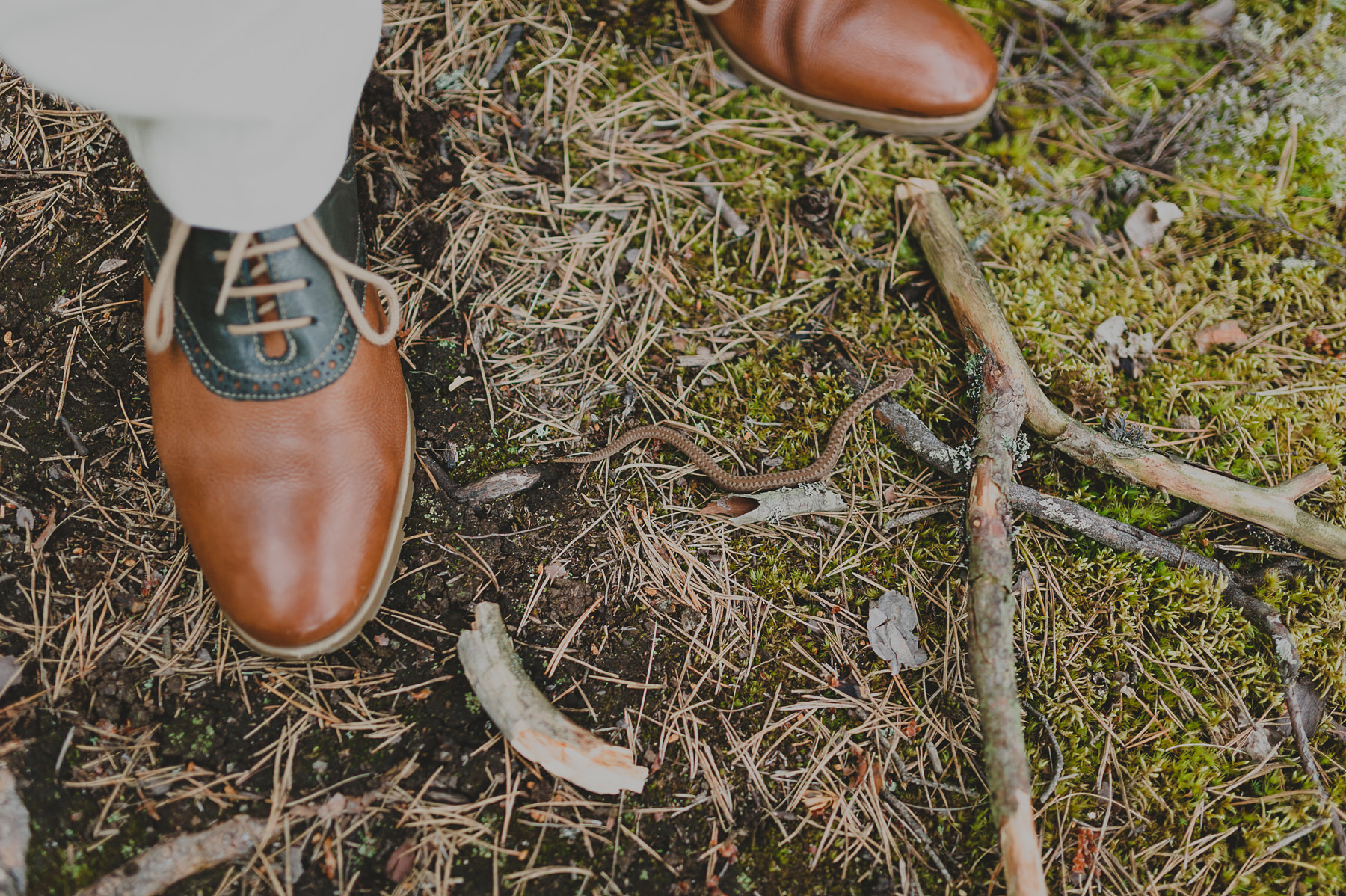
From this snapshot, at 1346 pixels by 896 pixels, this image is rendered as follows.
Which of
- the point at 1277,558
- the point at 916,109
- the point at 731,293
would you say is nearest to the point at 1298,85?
the point at 916,109

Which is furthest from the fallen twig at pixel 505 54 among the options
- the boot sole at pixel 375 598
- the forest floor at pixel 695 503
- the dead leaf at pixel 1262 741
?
the dead leaf at pixel 1262 741

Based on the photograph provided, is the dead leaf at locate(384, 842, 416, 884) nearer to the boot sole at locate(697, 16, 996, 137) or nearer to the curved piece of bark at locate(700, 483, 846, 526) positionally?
the curved piece of bark at locate(700, 483, 846, 526)

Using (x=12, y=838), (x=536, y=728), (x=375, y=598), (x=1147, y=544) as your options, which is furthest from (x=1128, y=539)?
(x=12, y=838)

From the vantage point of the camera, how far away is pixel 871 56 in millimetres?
2838

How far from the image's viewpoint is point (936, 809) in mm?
2180

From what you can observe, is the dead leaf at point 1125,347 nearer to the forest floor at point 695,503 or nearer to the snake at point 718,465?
the forest floor at point 695,503

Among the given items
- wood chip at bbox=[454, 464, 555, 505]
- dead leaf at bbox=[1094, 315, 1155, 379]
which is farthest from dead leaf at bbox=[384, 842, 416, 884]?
dead leaf at bbox=[1094, 315, 1155, 379]

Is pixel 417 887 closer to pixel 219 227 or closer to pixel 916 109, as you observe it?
pixel 219 227

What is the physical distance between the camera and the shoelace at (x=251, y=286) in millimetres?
1864

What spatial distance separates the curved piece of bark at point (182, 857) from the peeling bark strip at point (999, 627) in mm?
1955

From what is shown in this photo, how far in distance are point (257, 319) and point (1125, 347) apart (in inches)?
116

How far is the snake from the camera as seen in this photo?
2.43 m

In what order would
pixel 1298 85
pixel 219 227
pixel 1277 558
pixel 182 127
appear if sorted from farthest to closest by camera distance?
pixel 1298 85
pixel 1277 558
pixel 219 227
pixel 182 127

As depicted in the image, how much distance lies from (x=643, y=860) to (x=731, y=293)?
1857 millimetres
